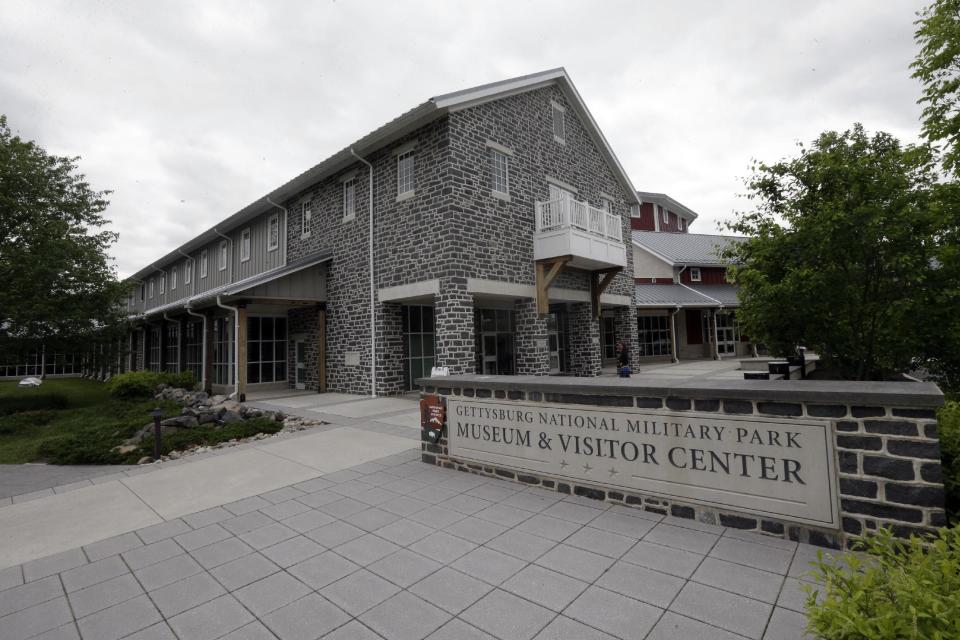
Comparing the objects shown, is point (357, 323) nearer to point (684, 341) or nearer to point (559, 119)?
point (559, 119)

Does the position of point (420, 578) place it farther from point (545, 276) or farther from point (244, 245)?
point (244, 245)

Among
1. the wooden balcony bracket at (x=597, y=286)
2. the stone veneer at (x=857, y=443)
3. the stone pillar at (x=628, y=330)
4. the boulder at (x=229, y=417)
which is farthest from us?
the stone pillar at (x=628, y=330)

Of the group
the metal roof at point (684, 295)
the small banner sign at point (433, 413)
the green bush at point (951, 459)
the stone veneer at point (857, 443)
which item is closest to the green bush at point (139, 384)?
the small banner sign at point (433, 413)

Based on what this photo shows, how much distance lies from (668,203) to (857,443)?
3520cm

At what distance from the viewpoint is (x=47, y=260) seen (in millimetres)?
13961

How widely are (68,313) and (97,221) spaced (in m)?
4.31

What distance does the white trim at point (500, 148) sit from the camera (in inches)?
512

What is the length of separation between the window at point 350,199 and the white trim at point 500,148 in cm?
475

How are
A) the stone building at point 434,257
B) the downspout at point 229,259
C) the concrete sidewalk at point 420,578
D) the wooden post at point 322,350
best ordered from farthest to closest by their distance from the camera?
the downspout at point 229,259, the wooden post at point 322,350, the stone building at point 434,257, the concrete sidewalk at point 420,578

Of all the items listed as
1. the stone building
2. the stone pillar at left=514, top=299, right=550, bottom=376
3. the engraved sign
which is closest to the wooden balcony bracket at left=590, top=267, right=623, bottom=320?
the stone building

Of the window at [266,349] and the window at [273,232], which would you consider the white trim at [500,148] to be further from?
the window at [266,349]

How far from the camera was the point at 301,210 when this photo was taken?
56.3ft

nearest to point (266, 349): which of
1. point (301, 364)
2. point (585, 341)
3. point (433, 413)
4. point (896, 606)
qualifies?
point (301, 364)

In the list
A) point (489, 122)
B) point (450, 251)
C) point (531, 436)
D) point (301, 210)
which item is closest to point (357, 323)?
point (450, 251)
